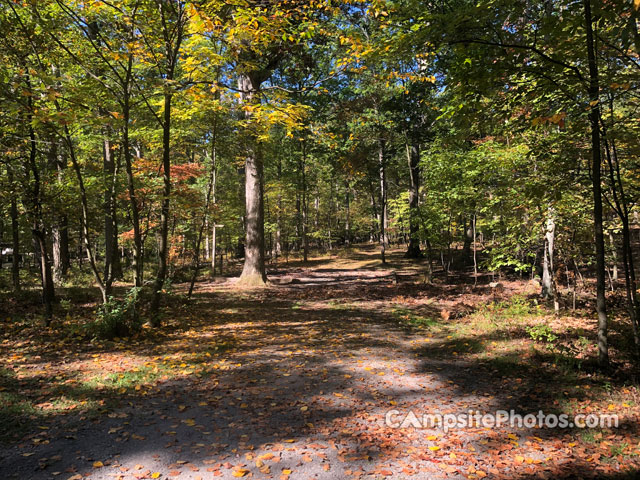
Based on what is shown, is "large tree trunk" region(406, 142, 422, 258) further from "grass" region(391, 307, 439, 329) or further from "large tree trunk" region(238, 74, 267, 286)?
"large tree trunk" region(238, 74, 267, 286)

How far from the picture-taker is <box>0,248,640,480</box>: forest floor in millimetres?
3107

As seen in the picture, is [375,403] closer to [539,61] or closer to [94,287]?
[539,61]

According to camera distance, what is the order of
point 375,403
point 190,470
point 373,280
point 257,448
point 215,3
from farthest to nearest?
point 373,280 < point 215,3 < point 375,403 < point 257,448 < point 190,470

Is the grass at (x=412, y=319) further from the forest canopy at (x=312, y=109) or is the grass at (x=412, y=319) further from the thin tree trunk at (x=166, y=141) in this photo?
the thin tree trunk at (x=166, y=141)

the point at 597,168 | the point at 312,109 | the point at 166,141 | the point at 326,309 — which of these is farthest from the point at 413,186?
the point at 597,168

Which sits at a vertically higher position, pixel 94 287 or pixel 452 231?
pixel 452 231

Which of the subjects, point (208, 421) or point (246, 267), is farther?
point (246, 267)

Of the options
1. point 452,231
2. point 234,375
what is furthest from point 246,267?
point 234,375

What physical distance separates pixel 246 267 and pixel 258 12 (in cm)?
969

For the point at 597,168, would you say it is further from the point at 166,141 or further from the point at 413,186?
the point at 413,186

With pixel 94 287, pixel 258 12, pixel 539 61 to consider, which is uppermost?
pixel 258 12

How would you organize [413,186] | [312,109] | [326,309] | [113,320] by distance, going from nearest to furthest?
[113,320] < [312,109] < [326,309] < [413,186]

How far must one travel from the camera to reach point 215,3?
6504 millimetres

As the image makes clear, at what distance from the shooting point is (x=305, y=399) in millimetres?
4449
